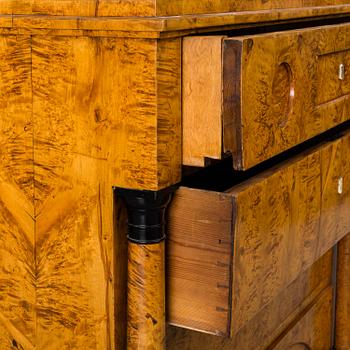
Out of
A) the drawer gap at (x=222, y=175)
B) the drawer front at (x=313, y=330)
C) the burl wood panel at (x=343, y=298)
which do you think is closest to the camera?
the drawer gap at (x=222, y=175)

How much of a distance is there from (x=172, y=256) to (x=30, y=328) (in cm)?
24

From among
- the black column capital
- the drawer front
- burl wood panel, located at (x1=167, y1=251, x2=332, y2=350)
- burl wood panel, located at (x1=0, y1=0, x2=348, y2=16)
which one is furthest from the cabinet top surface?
the drawer front

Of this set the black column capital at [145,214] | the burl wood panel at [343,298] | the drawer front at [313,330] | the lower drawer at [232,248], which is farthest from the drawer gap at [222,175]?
the burl wood panel at [343,298]

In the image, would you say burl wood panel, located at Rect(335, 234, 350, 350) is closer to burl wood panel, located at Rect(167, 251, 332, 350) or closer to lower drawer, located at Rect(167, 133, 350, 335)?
burl wood panel, located at Rect(167, 251, 332, 350)

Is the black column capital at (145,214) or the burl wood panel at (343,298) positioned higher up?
the black column capital at (145,214)

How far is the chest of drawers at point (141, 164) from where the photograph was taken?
3.12 ft

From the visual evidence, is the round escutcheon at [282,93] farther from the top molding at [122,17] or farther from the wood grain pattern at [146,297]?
the wood grain pattern at [146,297]

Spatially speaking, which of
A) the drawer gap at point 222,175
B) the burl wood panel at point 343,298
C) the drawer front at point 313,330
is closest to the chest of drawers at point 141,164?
the drawer gap at point 222,175

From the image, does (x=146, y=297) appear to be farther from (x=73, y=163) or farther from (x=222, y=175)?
(x=222, y=175)

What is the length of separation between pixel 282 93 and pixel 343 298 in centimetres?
98

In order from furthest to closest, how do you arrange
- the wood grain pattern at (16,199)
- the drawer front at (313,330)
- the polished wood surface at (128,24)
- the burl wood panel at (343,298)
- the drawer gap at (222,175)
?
→ the burl wood panel at (343,298)
the drawer front at (313,330)
the drawer gap at (222,175)
the wood grain pattern at (16,199)
the polished wood surface at (128,24)

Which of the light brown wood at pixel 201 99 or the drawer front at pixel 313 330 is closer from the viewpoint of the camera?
the light brown wood at pixel 201 99

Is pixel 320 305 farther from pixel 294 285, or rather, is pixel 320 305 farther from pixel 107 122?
pixel 107 122

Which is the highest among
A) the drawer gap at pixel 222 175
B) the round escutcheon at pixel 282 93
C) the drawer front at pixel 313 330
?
the round escutcheon at pixel 282 93
